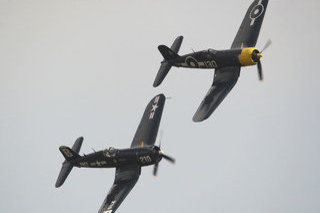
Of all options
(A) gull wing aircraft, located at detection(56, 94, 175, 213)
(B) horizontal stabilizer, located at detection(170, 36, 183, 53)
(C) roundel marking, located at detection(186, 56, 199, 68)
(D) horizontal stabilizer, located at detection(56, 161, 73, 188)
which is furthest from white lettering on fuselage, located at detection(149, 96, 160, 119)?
(D) horizontal stabilizer, located at detection(56, 161, 73, 188)

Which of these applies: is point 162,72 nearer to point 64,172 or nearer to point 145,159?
point 145,159

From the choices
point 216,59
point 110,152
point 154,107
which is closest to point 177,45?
point 216,59

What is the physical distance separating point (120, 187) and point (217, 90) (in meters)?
8.45

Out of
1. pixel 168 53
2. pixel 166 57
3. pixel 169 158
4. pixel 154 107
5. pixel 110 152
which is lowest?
pixel 169 158

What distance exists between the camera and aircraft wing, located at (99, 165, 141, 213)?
1372 inches

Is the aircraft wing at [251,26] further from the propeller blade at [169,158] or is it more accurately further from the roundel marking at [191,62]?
the propeller blade at [169,158]

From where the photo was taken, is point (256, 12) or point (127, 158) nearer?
point (127, 158)

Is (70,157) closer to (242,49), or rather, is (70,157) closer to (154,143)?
(154,143)

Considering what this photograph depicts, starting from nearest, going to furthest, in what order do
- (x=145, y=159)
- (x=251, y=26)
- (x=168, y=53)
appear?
(x=145, y=159) < (x=251, y=26) < (x=168, y=53)

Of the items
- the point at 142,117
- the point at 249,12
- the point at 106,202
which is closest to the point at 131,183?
the point at 106,202

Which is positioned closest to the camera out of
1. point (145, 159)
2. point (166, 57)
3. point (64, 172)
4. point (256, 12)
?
point (145, 159)

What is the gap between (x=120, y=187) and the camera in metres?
35.6

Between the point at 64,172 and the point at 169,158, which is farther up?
the point at 169,158

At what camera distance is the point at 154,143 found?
36688 mm
